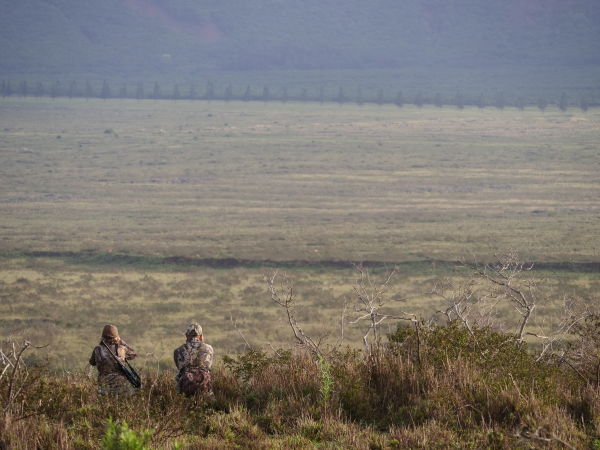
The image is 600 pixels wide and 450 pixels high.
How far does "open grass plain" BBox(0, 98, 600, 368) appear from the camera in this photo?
28359 millimetres

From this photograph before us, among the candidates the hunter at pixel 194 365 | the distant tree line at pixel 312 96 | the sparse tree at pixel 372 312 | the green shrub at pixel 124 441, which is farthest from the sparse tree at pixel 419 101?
the green shrub at pixel 124 441

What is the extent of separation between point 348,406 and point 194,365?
1.31 m

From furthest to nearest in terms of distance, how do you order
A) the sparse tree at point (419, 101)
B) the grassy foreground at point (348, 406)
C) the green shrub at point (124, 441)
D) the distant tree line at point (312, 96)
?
the distant tree line at point (312, 96) → the sparse tree at point (419, 101) → the grassy foreground at point (348, 406) → the green shrub at point (124, 441)

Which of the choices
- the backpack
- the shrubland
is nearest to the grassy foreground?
the shrubland

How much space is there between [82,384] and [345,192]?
53.4 metres

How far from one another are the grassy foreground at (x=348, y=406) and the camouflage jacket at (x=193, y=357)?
19cm

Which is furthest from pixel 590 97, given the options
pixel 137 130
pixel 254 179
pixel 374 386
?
pixel 374 386

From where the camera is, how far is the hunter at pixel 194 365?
6.88 metres

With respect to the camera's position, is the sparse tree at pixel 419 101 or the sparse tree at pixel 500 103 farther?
the sparse tree at pixel 419 101

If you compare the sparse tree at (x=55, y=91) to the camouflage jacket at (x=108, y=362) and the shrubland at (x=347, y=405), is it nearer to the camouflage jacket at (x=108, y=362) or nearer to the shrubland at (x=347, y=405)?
the camouflage jacket at (x=108, y=362)

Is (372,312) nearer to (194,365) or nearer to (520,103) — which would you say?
(194,365)

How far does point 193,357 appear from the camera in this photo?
7.02 metres

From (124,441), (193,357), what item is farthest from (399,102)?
(124,441)

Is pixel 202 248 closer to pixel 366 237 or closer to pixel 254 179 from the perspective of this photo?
pixel 366 237
